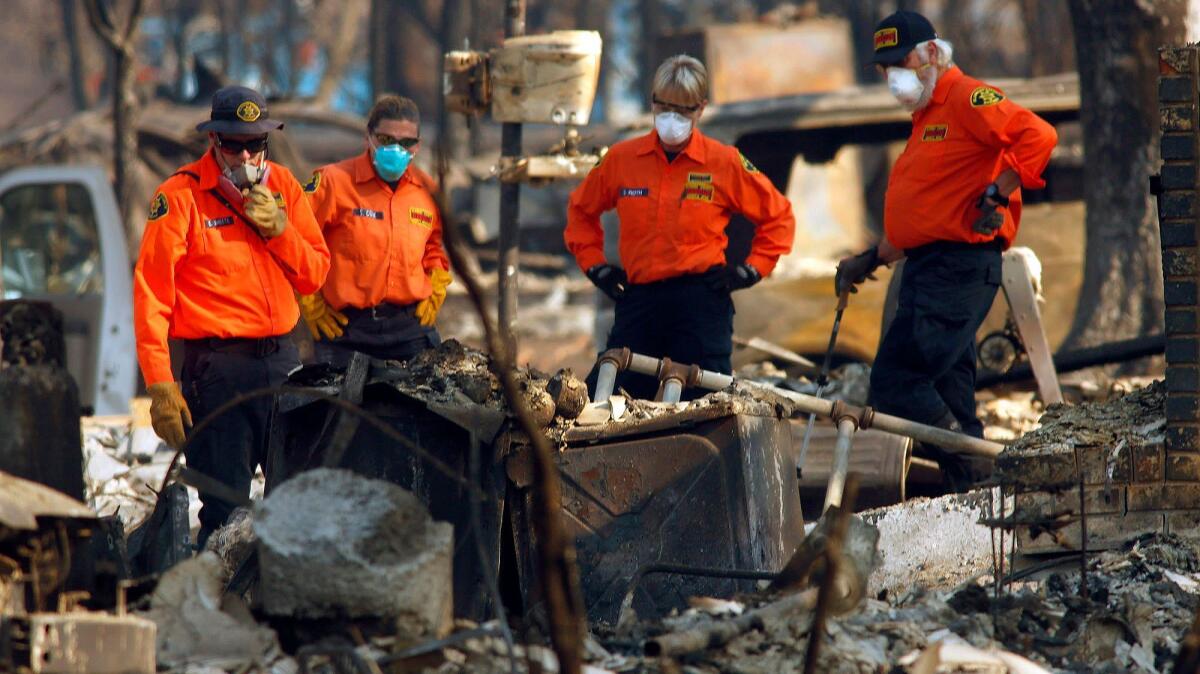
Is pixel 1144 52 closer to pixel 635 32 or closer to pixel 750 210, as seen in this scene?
pixel 750 210

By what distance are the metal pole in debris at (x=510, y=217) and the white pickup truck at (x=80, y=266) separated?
2.21 metres

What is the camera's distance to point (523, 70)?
26.9 ft

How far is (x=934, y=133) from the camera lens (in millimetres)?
6871

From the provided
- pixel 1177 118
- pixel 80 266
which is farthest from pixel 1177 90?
pixel 80 266

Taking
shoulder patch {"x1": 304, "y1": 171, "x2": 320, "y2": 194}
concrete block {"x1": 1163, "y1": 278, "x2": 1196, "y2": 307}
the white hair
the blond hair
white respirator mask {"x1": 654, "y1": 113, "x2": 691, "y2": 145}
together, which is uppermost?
the white hair

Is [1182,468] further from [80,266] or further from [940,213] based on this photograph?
[80,266]

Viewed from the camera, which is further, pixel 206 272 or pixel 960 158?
pixel 960 158

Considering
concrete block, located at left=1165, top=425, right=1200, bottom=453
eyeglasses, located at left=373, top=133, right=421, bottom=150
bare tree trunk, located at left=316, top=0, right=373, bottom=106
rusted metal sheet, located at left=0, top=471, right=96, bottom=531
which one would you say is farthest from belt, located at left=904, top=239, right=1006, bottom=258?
bare tree trunk, located at left=316, top=0, right=373, bottom=106

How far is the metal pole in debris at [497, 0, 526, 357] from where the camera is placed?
28.2ft

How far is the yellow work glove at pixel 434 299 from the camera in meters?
6.98

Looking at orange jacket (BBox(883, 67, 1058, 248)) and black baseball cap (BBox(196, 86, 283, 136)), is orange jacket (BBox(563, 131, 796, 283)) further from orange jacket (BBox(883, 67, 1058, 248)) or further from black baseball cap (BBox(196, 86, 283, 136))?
black baseball cap (BBox(196, 86, 283, 136))

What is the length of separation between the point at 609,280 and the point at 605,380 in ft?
4.08

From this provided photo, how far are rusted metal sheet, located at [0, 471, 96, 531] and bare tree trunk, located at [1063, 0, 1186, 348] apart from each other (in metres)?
6.79

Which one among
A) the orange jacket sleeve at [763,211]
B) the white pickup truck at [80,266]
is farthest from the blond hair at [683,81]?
→ the white pickup truck at [80,266]
